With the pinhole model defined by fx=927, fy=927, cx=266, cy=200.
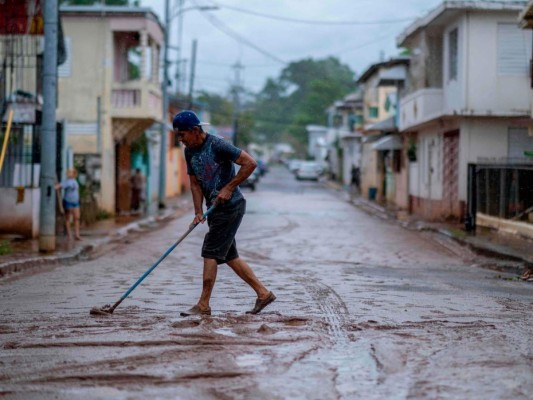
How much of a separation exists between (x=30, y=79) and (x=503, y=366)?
19895mm

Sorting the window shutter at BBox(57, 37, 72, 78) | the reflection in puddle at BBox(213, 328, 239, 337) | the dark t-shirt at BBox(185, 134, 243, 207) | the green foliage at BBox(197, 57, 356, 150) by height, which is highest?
the green foliage at BBox(197, 57, 356, 150)

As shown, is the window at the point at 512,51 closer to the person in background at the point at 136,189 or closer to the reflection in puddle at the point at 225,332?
the person in background at the point at 136,189

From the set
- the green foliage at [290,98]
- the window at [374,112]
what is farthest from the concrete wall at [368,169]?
the green foliage at [290,98]

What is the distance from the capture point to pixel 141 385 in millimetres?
5797

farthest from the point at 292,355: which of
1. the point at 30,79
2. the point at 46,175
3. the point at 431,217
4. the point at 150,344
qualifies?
the point at 431,217

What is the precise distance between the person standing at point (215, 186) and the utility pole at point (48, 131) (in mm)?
8931

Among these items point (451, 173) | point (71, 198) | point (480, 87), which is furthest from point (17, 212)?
point (451, 173)

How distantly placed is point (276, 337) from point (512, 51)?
71.4 feet

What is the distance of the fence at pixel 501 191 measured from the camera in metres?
21.8

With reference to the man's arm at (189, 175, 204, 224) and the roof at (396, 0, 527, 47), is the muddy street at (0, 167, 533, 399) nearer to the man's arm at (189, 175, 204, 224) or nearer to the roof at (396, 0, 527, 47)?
the man's arm at (189, 175, 204, 224)

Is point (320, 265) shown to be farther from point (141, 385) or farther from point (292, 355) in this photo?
point (141, 385)

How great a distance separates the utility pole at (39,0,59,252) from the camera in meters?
17.0

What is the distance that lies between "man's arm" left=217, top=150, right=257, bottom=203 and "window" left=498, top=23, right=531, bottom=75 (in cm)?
2014

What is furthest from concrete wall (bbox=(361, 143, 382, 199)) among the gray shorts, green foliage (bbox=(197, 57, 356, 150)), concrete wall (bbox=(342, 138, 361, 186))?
green foliage (bbox=(197, 57, 356, 150))
